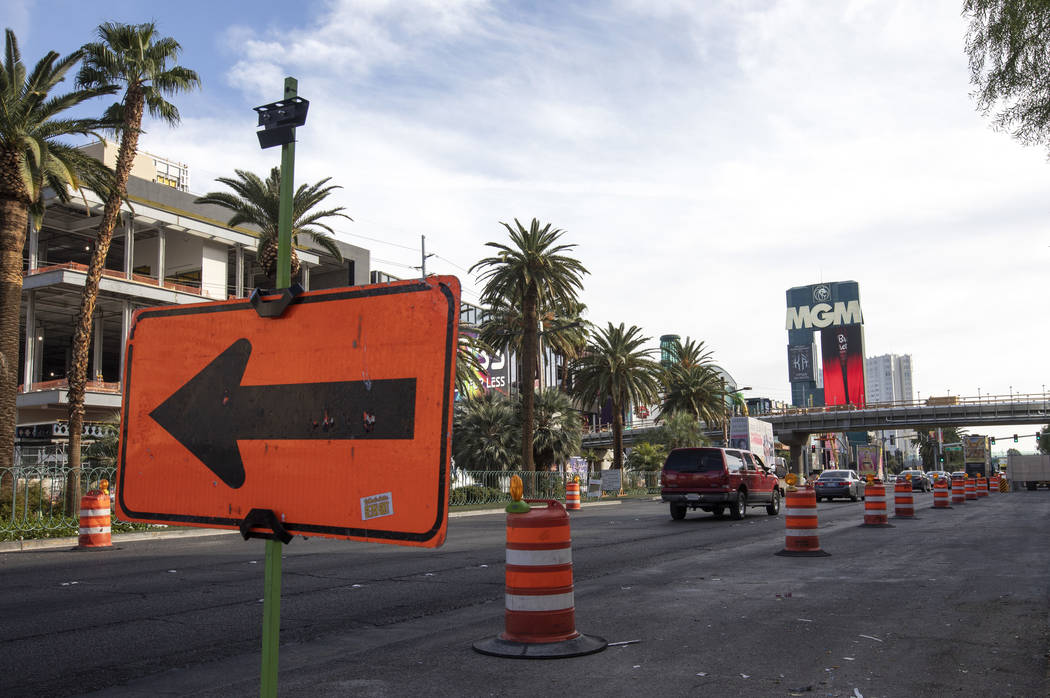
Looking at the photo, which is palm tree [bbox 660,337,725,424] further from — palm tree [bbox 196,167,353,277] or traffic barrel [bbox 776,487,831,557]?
traffic barrel [bbox 776,487,831,557]

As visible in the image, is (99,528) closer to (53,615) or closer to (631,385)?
(53,615)

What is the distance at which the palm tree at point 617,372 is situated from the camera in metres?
52.6

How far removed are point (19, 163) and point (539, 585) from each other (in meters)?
20.6

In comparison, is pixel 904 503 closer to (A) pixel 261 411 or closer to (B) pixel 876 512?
(B) pixel 876 512

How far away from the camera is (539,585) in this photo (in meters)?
6.50

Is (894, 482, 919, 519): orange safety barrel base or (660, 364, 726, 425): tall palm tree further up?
(660, 364, 726, 425): tall palm tree

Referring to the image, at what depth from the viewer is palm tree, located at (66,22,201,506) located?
2284 cm

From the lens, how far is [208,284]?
164 ft

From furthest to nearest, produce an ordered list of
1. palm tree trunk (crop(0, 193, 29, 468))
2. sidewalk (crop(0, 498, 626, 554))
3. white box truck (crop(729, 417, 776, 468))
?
1. white box truck (crop(729, 417, 776, 468))
2. palm tree trunk (crop(0, 193, 29, 468))
3. sidewalk (crop(0, 498, 626, 554))

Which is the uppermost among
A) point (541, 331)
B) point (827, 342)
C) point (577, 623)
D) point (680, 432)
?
point (827, 342)

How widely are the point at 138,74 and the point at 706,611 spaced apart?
76.2ft

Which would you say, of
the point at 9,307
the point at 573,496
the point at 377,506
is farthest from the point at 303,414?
the point at 573,496

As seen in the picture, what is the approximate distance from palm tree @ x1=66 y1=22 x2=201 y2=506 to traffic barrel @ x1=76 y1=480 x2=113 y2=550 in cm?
739

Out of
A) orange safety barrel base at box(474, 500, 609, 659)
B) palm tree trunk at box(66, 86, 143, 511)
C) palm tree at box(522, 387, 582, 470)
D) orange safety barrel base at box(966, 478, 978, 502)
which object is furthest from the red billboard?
orange safety barrel base at box(474, 500, 609, 659)
